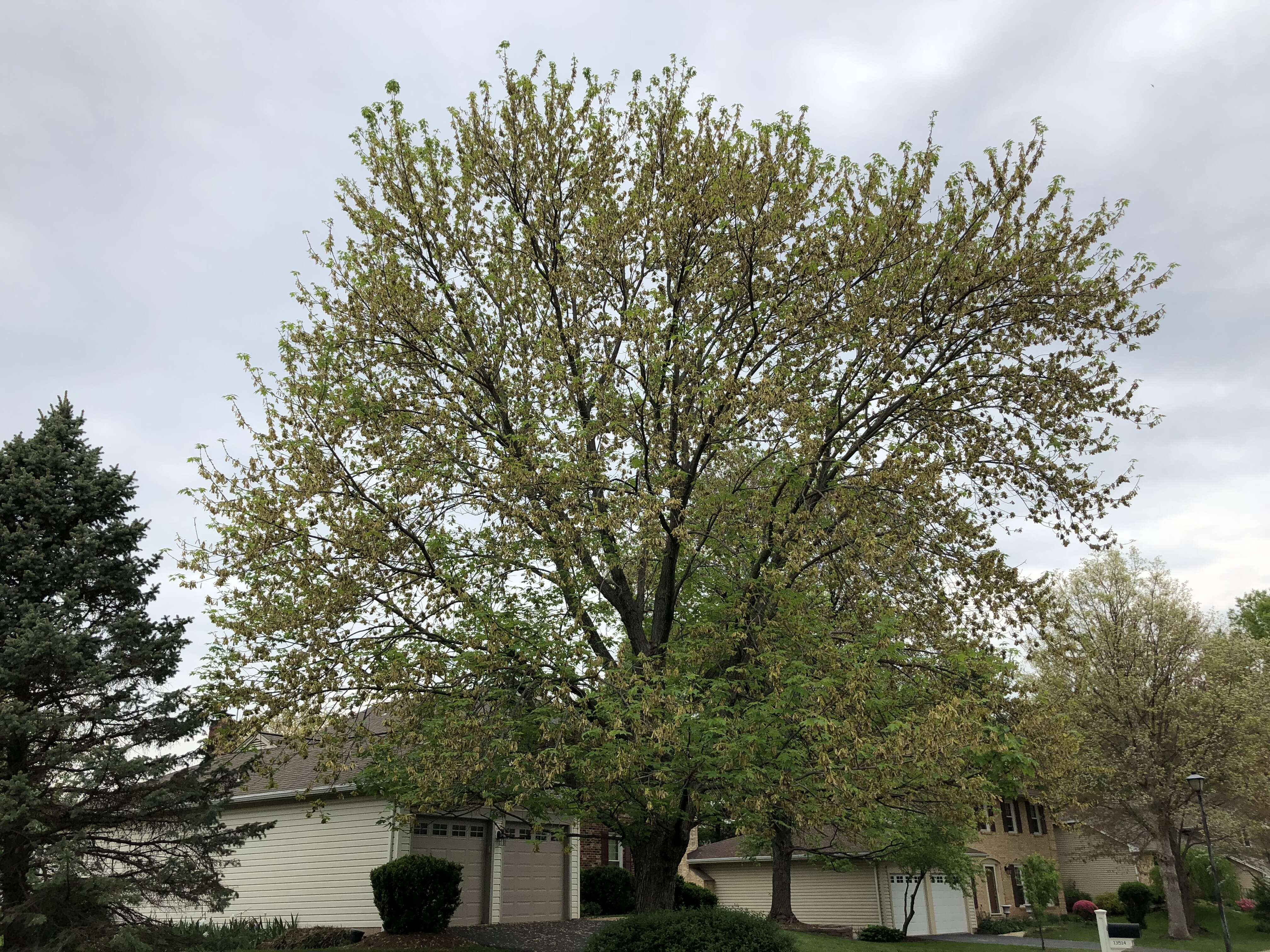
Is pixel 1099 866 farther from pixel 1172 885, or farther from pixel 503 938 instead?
pixel 503 938

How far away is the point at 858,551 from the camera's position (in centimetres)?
1259

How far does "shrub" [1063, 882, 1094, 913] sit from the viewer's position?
137 feet

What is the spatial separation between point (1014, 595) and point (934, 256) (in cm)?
565

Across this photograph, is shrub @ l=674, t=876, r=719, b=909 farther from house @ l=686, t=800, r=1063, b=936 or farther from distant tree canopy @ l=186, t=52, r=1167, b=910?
distant tree canopy @ l=186, t=52, r=1167, b=910

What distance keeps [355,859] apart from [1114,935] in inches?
787

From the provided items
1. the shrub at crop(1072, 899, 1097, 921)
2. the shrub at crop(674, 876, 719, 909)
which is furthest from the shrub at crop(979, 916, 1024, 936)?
the shrub at crop(674, 876, 719, 909)

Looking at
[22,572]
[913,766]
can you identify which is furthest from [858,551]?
[22,572]

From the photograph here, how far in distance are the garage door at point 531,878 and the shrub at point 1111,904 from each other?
26879 millimetres

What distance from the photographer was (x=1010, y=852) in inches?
1507

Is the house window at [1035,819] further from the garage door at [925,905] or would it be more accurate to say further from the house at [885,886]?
the garage door at [925,905]

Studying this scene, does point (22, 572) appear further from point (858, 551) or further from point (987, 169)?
point (987, 169)

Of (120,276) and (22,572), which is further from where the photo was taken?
(120,276)

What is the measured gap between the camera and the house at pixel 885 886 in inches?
1177

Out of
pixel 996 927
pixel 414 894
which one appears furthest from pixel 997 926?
pixel 414 894
